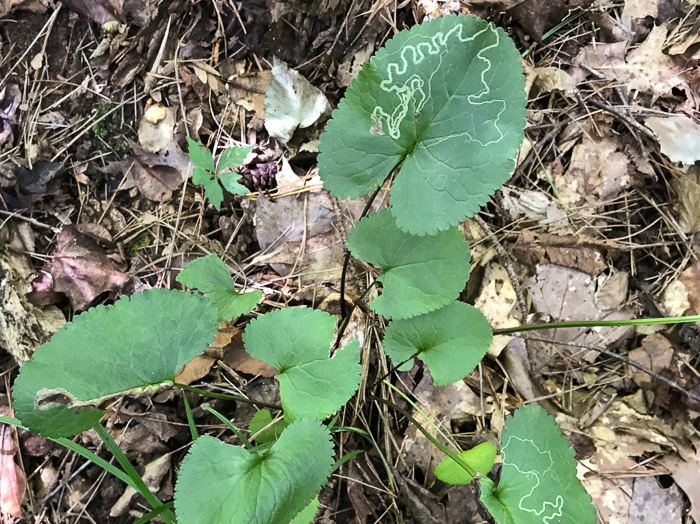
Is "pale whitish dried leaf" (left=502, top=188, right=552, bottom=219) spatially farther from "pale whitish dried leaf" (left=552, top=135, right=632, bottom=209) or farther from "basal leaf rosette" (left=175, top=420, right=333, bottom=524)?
"basal leaf rosette" (left=175, top=420, right=333, bottom=524)

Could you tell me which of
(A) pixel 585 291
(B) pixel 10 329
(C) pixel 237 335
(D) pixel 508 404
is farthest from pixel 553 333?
(B) pixel 10 329

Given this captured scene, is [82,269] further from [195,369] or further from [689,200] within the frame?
[689,200]

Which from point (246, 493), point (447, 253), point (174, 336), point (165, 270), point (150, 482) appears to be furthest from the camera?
point (165, 270)

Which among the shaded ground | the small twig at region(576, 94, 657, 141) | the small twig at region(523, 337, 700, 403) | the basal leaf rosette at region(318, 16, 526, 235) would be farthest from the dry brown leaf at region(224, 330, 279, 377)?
the small twig at region(576, 94, 657, 141)

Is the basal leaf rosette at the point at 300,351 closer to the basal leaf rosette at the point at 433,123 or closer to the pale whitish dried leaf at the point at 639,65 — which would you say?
the basal leaf rosette at the point at 433,123

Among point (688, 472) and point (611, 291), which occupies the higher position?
point (611, 291)

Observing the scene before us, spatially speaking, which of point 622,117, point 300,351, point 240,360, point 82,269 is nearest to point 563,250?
point 622,117

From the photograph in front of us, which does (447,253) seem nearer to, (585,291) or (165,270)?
(585,291)
